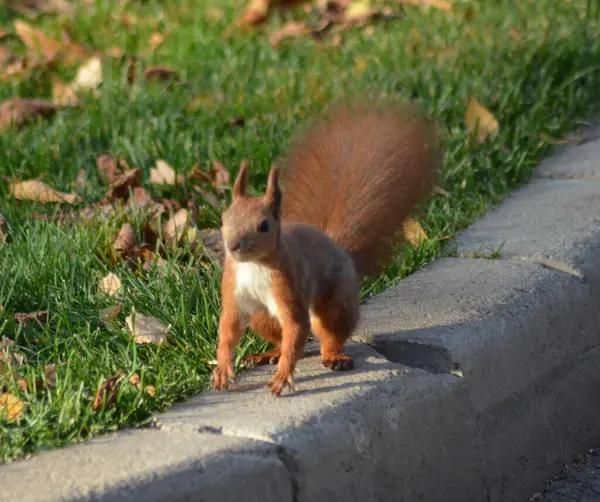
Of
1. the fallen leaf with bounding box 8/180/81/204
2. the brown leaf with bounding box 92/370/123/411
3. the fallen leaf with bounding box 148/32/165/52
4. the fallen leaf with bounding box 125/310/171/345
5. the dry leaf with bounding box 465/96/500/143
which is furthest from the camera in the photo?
the fallen leaf with bounding box 148/32/165/52

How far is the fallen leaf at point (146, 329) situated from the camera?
2471 millimetres

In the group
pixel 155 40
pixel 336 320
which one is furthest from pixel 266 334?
pixel 155 40

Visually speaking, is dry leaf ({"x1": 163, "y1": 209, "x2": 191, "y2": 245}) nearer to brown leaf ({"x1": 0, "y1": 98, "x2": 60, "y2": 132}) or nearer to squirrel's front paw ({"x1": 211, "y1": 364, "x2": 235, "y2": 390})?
squirrel's front paw ({"x1": 211, "y1": 364, "x2": 235, "y2": 390})

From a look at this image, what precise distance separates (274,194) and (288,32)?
321 centimetres

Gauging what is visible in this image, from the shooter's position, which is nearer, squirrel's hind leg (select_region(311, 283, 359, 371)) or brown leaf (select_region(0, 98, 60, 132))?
squirrel's hind leg (select_region(311, 283, 359, 371))

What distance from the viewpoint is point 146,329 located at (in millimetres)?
2508

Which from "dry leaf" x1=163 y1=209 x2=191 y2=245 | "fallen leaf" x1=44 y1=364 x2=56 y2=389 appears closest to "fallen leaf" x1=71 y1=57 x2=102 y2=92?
"dry leaf" x1=163 y1=209 x2=191 y2=245

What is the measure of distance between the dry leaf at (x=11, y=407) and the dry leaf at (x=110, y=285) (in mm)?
652

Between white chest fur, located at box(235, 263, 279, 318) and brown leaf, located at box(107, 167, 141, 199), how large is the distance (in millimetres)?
1425

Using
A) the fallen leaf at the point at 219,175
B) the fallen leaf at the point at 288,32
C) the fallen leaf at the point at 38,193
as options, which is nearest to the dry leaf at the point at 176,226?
the fallen leaf at the point at 219,175

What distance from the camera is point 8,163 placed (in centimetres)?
376

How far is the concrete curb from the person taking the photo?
1.87 meters

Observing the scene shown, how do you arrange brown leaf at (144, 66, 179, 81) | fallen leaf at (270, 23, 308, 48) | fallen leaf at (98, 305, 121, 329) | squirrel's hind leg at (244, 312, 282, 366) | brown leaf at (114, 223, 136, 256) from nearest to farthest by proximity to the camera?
squirrel's hind leg at (244, 312, 282, 366) → fallen leaf at (98, 305, 121, 329) → brown leaf at (114, 223, 136, 256) → brown leaf at (144, 66, 179, 81) → fallen leaf at (270, 23, 308, 48)

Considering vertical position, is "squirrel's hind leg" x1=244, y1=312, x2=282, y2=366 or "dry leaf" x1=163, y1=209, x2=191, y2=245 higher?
"squirrel's hind leg" x1=244, y1=312, x2=282, y2=366
